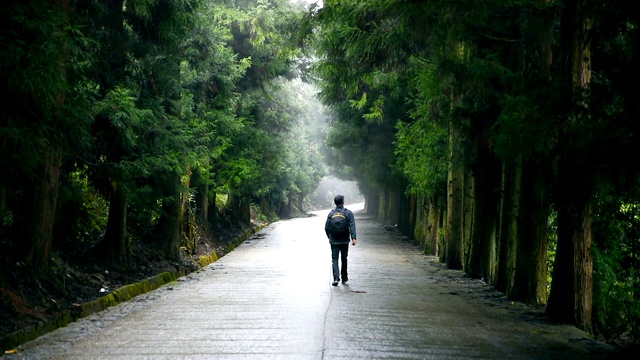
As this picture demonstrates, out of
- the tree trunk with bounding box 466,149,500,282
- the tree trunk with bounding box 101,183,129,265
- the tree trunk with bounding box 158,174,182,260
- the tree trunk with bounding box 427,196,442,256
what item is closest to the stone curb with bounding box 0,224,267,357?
the tree trunk with bounding box 158,174,182,260

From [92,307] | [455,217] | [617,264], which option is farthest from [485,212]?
[92,307]

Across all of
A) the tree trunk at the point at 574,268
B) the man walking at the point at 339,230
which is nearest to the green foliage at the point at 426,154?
the man walking at the point at 339,230

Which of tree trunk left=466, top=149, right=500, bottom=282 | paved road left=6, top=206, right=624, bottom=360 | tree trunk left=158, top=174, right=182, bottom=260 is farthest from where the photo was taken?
tree trunk left=158, top=174, right=182, bottom=260

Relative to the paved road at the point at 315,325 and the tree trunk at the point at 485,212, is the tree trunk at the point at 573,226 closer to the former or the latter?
the paved road at the point at 315,325

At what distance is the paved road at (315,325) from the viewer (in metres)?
7.73

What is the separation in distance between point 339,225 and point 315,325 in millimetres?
5390

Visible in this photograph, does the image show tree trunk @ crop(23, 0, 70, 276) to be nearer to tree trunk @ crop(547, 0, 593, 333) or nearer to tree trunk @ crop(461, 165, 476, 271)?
tree trunk @ crop(547, 0, 593, 333)

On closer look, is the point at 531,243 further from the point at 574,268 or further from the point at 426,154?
the point at 426,154

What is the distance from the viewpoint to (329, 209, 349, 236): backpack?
1448cm

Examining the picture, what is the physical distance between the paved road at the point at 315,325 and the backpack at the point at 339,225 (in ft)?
3.67

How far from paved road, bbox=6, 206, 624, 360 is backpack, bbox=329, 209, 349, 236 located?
1.12 meters

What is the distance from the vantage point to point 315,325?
920 centimetres

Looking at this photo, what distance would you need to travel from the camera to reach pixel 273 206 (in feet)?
190

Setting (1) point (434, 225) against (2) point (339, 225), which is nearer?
(2) point (339, 225)
